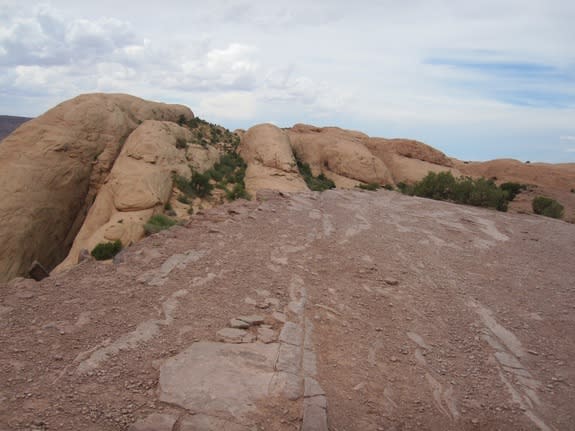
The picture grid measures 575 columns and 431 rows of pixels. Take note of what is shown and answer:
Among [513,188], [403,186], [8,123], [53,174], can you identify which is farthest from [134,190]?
[8,123]

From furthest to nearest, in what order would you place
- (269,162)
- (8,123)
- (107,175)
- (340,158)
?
(8,123) → (340,158) → (269,162) → (107,175)

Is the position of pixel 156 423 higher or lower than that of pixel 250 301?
lower

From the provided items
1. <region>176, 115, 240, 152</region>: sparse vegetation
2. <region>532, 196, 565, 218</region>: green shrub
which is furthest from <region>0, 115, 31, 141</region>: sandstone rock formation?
<region>532, 196, 565, 218</region>: green shrub

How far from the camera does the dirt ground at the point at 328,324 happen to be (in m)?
4.52

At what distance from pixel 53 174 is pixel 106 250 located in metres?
4.86

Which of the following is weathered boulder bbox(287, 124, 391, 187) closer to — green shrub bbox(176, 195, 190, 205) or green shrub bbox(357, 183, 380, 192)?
green shrub bbox(357, 183, 380, 192)

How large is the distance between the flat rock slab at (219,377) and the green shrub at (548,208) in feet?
54.5

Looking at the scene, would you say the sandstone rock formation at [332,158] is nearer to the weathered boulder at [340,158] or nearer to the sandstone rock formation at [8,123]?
the weathered boulder at [340,158]

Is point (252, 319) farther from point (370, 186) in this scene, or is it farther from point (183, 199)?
point (370, 186)

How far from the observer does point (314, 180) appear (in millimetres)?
22219

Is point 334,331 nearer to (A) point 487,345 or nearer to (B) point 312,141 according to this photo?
(A) point 487,345

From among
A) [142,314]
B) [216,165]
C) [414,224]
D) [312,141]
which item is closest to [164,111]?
[216,165]

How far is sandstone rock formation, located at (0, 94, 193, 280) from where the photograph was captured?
13.7 metres

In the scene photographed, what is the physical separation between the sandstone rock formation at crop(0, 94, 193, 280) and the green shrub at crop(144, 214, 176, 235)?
388 centimetres
